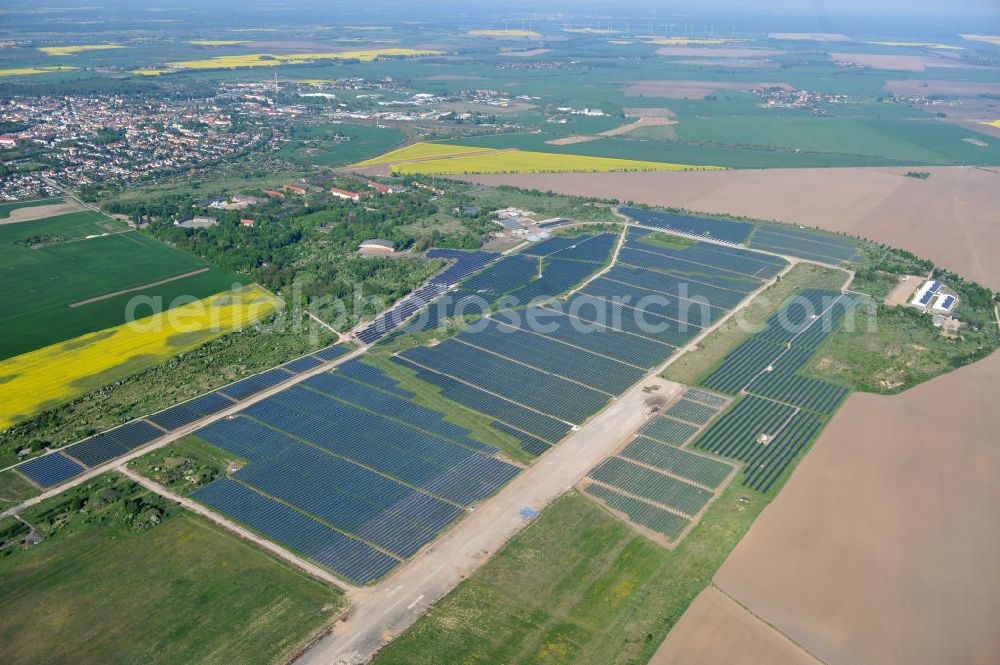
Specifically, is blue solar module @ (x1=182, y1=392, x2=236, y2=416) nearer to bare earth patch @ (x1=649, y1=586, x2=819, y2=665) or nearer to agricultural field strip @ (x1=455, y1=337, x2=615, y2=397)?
agricultural field strip @ (x1=455, y1=337, x2=615, y2=397)

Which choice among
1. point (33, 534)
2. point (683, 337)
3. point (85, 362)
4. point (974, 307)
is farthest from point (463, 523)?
point (974, 307)

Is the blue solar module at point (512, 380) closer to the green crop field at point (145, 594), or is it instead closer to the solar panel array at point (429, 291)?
the solar panel array at point (429, 291)

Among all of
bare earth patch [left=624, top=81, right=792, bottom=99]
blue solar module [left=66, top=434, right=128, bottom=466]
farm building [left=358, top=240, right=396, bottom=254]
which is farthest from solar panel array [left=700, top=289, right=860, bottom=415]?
bare earth patch [left=624, top=81, right=792, bottom=99]

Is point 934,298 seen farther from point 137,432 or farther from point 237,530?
point 137,432

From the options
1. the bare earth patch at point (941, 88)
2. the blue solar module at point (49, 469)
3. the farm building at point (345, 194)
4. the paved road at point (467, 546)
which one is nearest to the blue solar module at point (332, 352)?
the blue solar module at point (49, 469)

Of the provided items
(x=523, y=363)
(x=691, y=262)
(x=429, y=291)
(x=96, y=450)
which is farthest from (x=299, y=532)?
(x=691, y=262)

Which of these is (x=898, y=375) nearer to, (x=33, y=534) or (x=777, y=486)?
(x=777, y=486)
